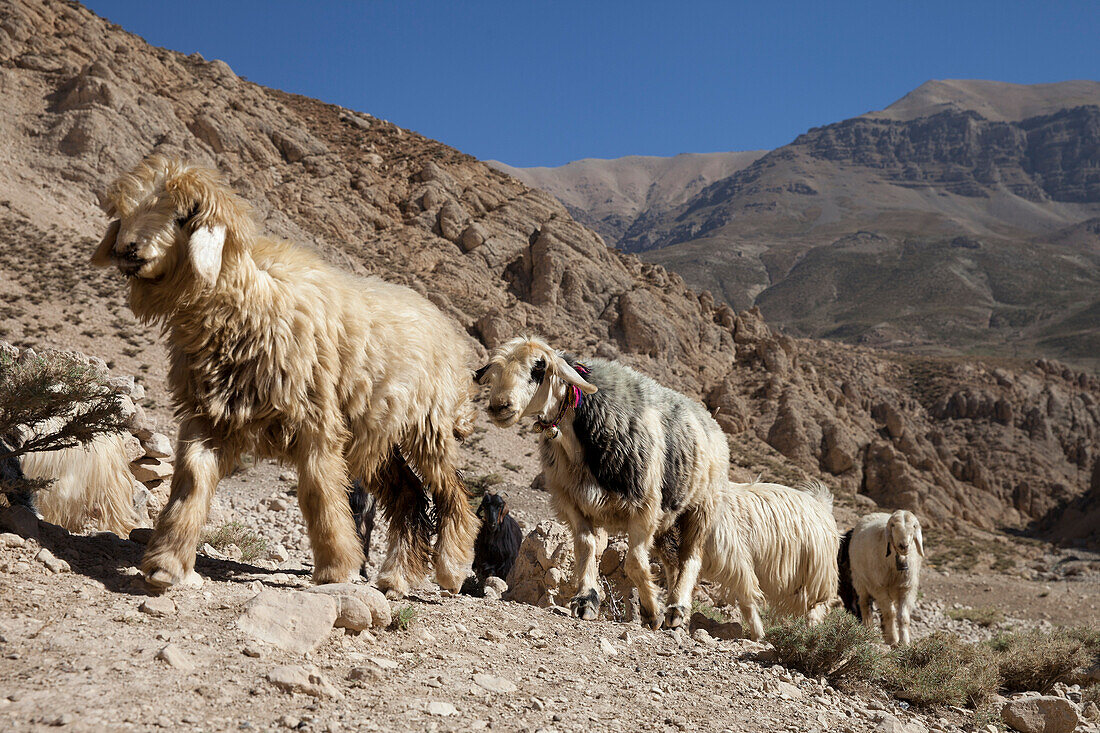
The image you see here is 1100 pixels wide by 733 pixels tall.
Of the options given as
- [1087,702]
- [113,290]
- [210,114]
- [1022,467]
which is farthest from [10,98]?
[1022,467]

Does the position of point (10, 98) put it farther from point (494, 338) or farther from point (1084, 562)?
point (1084, 562)

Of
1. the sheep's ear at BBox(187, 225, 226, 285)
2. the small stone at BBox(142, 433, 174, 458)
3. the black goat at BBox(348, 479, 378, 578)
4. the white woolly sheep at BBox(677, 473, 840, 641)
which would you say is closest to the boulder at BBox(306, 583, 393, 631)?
the sheep's ear at BBox(187, 225, 226, 285)

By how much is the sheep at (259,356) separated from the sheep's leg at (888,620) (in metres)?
8.72

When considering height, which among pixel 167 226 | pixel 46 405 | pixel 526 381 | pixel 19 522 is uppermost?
pixel 167 226

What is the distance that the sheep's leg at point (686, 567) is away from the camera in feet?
23.6

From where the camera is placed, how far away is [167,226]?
4398 millimetres

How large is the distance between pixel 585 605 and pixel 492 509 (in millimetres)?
2823

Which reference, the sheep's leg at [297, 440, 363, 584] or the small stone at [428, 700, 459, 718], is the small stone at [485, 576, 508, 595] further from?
the small stone at [428, 700, 459, 718]

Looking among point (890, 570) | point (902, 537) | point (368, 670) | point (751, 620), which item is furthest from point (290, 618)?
point (890, 570)

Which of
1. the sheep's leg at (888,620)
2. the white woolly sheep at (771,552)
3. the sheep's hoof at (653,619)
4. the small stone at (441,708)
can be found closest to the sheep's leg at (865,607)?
the sheep's leg at (888,620)

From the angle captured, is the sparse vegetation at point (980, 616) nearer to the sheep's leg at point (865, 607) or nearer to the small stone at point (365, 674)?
the sheep's leg at point (865, 607)

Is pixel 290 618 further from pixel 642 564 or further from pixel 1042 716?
pixel 1042 716

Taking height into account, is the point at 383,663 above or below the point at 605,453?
below

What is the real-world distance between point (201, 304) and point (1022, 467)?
58.3 meters
